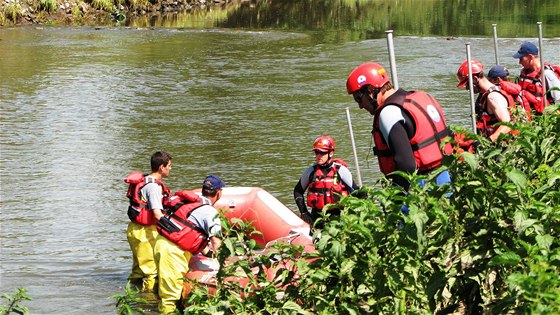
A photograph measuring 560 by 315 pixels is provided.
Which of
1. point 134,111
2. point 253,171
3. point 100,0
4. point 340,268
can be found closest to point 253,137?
point 253,171

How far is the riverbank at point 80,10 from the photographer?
3022 cm

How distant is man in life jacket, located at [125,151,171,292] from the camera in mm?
7789

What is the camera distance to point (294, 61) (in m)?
22.0

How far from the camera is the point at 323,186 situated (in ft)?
25.5

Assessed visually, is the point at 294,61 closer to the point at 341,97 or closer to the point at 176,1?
the point at 341,97

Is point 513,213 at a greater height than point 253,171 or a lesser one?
greater

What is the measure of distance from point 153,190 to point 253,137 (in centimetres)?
669

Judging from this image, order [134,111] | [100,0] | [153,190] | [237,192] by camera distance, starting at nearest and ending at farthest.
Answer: [153,190], [237,192], [134,111], [100,0]

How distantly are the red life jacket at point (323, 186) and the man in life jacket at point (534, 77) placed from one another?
2357 mm

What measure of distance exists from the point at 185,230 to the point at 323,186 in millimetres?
1219

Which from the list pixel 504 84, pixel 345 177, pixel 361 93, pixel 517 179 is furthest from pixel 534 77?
pixel 517 179

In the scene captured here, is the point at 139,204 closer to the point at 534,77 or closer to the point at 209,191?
the point at 209,191

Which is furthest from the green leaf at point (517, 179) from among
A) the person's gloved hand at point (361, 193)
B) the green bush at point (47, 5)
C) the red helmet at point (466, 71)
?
the green bush at point (47, 5)

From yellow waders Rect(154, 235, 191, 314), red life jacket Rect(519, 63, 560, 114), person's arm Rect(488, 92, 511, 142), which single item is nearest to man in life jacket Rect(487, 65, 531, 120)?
red life jacket Rect(519, 63, 560, 114)
